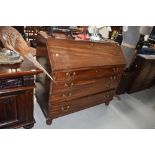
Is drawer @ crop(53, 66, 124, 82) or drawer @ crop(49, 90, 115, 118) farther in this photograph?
drawer @ crop(49, 90, 115, 118)

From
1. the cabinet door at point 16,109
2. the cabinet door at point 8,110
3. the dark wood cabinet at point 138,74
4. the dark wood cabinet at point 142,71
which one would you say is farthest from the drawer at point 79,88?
the dark wood cabinet at point 142,71

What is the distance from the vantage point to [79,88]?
197 cm

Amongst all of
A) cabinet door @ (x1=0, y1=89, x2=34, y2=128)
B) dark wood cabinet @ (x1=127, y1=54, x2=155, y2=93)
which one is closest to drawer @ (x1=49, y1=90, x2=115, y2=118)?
cabinet door @ (x1=0, y1=89, x2=34, y2=128)

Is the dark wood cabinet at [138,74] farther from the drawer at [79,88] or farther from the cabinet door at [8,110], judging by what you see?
the cabinet door at [8,110]

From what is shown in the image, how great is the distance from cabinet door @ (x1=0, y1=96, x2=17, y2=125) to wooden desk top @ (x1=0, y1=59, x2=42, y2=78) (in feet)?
0.93

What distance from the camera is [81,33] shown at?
2.27 meters

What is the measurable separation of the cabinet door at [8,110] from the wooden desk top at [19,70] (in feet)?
0.93

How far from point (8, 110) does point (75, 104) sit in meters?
0.89

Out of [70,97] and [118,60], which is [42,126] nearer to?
[70,97]

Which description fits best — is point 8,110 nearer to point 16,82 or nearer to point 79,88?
point 16,82

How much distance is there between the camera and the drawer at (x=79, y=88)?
1.80 m

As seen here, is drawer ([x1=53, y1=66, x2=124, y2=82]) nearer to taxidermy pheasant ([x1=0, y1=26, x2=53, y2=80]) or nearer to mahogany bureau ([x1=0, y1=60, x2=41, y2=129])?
mahogany bureau ([x1=0, y1=60, x2=41, y2=129])

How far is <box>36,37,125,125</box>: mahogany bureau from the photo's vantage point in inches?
65.9

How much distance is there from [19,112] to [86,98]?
0.94 metres
